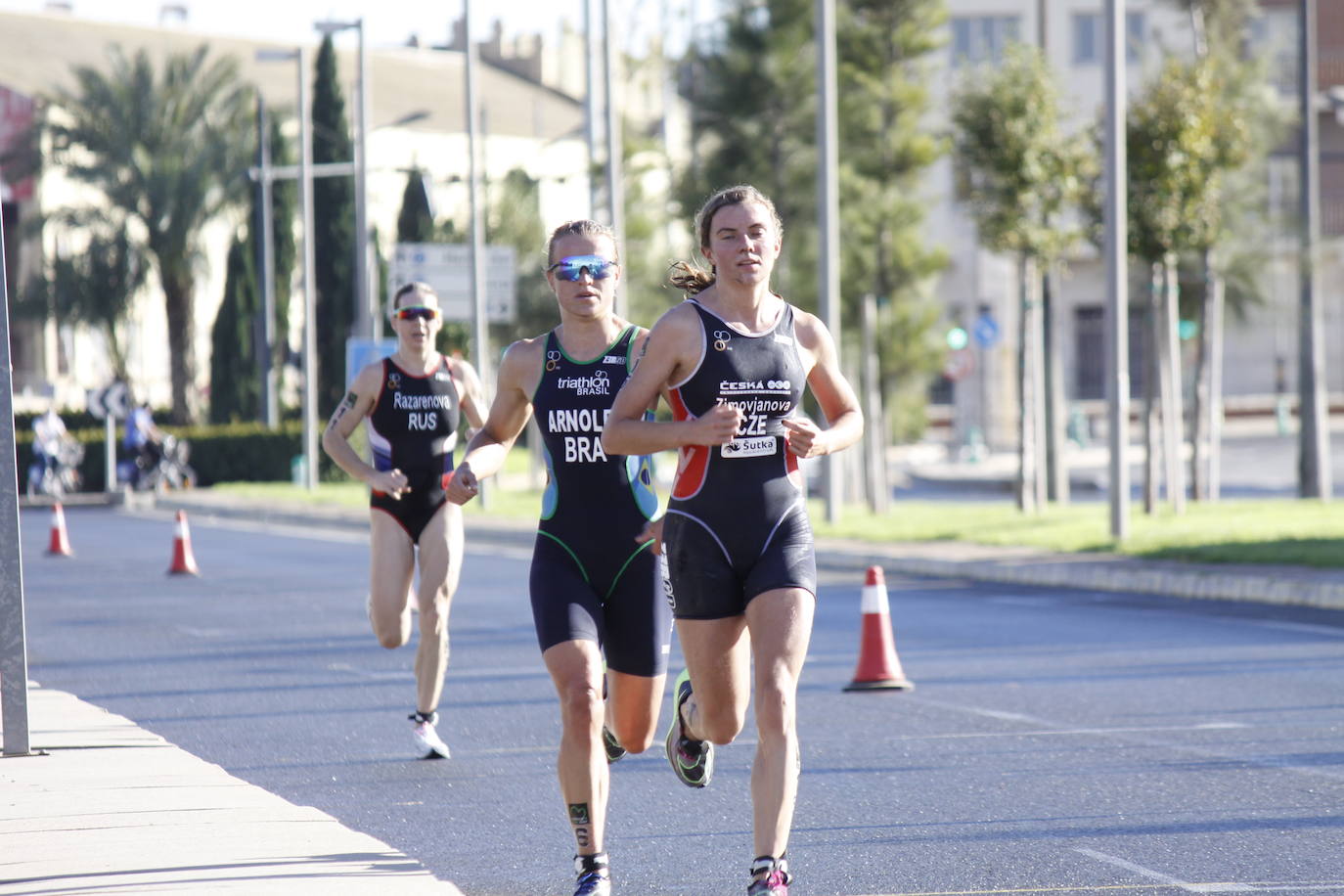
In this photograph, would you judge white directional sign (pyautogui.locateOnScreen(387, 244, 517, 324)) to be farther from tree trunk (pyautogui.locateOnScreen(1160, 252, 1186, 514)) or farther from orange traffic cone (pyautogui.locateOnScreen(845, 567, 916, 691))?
orange traffic cone (pyautogui.locateOnScreen(845, 567, 916, 691))

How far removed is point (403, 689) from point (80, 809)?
190 inches

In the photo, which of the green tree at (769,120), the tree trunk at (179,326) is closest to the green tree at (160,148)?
the tree trunk at (179,326)

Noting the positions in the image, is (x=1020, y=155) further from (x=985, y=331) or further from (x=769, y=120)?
(x=985, y=331)

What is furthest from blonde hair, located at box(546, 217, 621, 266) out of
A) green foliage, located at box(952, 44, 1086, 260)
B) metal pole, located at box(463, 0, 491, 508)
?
metal pole, located at box(463, 0, 491, 508)

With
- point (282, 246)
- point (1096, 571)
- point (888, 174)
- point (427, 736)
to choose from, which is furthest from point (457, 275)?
point (427, 736)

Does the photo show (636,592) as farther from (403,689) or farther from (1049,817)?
(403,689)

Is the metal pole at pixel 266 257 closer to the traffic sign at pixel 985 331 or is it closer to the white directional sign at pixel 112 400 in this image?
the white directional sign at pixel 112 400

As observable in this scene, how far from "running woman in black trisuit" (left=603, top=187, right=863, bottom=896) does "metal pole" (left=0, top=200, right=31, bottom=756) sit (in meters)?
3.59

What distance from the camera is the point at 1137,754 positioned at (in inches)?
373

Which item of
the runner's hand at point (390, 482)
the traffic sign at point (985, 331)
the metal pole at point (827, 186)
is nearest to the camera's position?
the runner's hand at point (390, 482)

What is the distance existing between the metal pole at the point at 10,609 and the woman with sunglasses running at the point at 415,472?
1.36 m

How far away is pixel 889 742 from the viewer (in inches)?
393

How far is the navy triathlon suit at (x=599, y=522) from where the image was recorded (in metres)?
6.68

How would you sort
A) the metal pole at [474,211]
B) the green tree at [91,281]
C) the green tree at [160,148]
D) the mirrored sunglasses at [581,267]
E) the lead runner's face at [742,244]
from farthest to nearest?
1. the green tree at [91,281]
2. the green tree at [160,148]
3. the metal pole at [474,211]
4. the mirrored sunglasses at [581,267]
5. the lead runner's face at [742,244]
